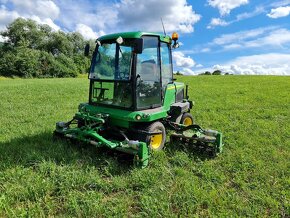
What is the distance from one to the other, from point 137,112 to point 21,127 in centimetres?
396

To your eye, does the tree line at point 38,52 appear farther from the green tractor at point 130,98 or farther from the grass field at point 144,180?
the grass field at point 144,180

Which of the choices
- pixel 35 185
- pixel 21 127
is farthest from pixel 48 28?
pixel 35 185

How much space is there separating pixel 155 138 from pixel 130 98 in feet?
3.31

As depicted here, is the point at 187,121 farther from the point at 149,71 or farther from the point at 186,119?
the point at 149,71

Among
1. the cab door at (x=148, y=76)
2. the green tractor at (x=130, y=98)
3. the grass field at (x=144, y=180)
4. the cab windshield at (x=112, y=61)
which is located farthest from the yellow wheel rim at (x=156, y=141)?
the cab windshield at (x=112, y=61)

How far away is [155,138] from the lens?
5.38 meters

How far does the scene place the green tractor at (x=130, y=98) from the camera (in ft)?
16.4

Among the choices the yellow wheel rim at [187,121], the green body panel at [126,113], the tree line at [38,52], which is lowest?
the yellow wheel rim at [187,121]

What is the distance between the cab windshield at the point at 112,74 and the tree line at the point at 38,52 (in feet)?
131

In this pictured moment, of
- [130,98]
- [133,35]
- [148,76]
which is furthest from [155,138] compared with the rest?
[133,35]

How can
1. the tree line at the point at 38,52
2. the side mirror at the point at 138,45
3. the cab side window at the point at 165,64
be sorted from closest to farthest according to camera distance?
the side mirror at the point at 138,45 < the cab side window at the point at 165,64 < the tree line at the point at 38,52

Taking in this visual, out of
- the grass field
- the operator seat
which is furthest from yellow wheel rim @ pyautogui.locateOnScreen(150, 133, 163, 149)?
the operator seat

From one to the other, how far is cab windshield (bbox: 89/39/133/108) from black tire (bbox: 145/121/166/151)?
0.62 m

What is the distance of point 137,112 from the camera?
500 cm
